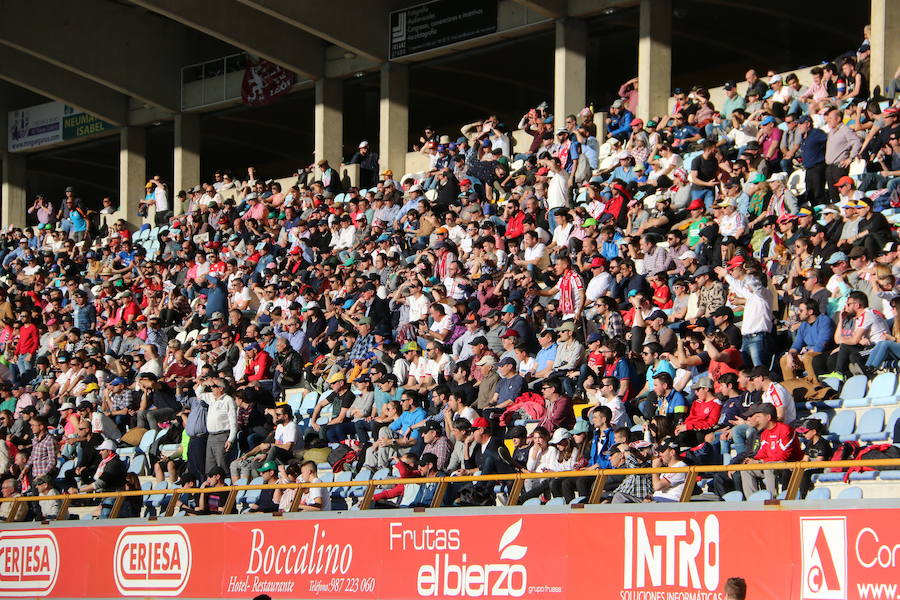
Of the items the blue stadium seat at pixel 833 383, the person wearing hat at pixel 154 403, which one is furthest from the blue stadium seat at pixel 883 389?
the person wearing hat at pixel 154 403

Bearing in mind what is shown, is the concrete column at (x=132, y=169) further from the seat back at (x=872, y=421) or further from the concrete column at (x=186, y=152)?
the seat back at (x=872, y=421)

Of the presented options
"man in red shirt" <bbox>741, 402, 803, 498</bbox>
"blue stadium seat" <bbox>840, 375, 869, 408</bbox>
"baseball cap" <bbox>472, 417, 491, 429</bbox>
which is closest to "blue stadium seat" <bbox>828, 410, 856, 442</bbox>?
"blue stadium seat" <bbox>840, 375, 869, 408</bbox>

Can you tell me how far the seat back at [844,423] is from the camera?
1120 cm

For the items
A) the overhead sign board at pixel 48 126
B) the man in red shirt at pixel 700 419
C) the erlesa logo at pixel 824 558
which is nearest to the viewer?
the erlesa logo at pixel 824 558

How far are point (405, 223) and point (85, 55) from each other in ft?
36.5

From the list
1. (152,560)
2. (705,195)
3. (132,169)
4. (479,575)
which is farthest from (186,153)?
(479,575)

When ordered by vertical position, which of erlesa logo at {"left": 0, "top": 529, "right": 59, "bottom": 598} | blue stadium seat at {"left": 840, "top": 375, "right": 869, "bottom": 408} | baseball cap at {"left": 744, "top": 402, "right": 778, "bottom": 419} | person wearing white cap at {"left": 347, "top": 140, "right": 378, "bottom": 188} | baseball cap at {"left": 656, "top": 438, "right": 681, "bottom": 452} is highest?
person wearing white cap at {"left": 347, "top": 140, "right": 378, "bottom": 188}

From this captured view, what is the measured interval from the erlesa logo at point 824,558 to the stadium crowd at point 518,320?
4.55ft

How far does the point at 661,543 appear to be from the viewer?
9.29 metres

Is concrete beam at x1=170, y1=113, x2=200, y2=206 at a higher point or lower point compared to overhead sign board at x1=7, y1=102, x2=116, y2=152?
lower

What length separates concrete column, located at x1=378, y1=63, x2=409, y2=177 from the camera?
84.3 feet

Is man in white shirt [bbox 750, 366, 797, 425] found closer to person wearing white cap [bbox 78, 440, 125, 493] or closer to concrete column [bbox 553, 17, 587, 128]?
person wearing white cap [bbox 78, 440, 125, 493]

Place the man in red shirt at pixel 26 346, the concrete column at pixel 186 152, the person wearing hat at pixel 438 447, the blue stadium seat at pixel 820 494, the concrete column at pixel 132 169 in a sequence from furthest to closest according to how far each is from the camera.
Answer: the concrete column at pixel 132 169, the concrete column at pixel 186 152, the man in red shirt at pixel 26 346, the person wearing hat at pixel 438 447, the blue stadium seat at pixel 820 494

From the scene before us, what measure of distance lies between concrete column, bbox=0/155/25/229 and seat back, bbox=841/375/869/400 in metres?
25.9
